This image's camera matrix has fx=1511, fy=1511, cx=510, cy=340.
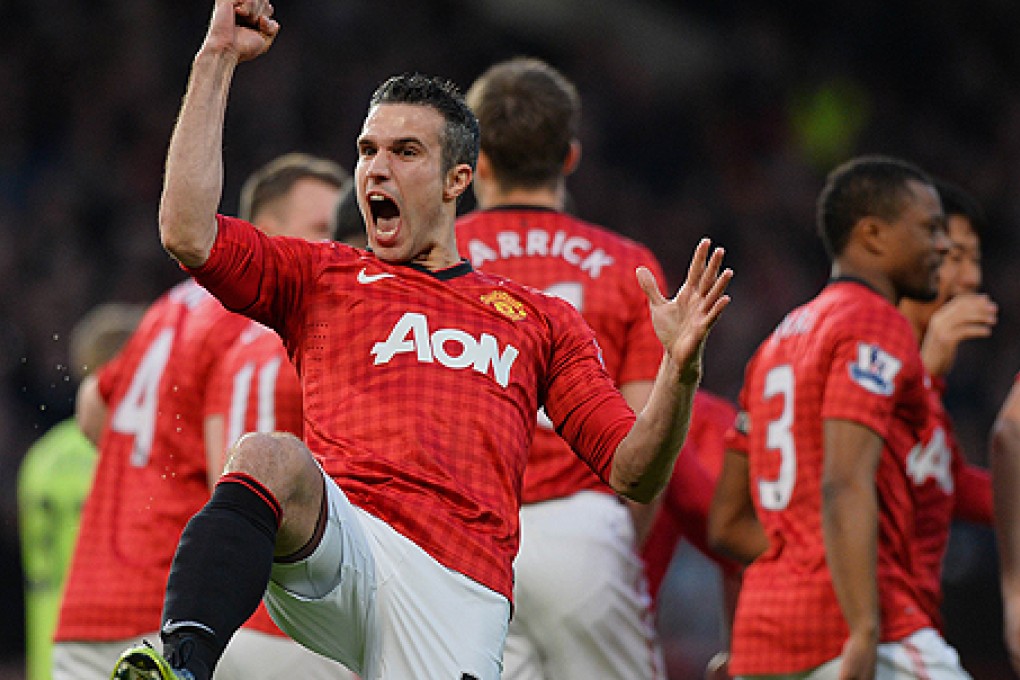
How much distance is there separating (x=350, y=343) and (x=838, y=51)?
1476 centimetres

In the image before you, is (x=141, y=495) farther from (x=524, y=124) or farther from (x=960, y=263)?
(x=960, y=263)

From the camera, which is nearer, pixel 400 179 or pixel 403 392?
pixel 403 392

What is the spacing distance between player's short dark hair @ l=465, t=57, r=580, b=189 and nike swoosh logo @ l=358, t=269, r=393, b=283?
1.58 m

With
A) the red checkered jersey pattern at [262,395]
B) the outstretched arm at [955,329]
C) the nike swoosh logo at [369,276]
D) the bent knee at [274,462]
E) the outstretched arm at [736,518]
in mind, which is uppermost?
the nike swoosh logo at [369,276]

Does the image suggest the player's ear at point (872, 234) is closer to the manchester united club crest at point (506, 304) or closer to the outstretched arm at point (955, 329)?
the outstretched arm at point (955, 329)

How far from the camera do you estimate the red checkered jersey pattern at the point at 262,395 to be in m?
5.18

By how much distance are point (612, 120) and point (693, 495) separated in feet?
36.4

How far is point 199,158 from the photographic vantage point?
10.9ft

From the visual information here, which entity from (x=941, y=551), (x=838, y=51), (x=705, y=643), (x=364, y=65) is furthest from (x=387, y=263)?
(x=838, y=51)

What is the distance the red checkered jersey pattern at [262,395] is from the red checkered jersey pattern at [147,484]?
0.92ft

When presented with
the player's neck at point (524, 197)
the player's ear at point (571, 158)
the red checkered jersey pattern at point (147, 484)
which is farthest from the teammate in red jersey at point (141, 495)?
the player's ear at point (571, 158)

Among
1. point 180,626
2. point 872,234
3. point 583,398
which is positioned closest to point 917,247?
point 872,234

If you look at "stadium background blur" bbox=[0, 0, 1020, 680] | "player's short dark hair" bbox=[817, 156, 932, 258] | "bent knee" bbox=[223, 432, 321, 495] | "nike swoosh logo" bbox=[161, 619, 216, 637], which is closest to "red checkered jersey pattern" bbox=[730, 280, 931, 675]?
"player's short dark hair" bbox=[817, 156, 932, 258]

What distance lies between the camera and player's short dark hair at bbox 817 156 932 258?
529cm
